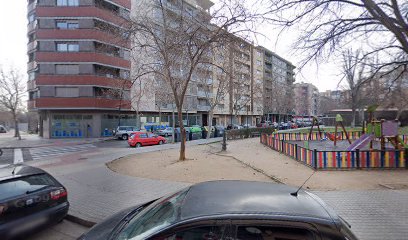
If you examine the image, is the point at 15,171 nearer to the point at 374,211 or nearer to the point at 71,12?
the point at 374,211

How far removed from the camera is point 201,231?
190 centimetres

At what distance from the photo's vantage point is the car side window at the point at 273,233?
1.83 m

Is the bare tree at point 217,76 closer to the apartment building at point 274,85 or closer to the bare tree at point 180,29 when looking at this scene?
the bare tree at point 180,29

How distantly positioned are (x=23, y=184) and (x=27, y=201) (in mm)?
378

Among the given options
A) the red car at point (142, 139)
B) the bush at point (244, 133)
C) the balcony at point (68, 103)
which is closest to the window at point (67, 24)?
the balcony at point (68, 103)

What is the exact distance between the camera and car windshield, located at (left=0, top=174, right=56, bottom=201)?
3.81 m

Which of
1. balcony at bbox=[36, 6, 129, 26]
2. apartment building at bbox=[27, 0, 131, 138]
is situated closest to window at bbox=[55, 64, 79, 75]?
apartment building at bbox=[27, 0, 131, 138]

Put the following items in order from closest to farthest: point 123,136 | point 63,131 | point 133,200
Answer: point 133,200, point 123,136, point 63,131

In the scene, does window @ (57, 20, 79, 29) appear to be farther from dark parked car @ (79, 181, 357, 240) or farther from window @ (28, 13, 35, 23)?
dark parked car @ (79, 181, 357, 240)

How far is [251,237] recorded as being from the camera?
1844 mm

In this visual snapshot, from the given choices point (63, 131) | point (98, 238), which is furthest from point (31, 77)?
point (98, 238)

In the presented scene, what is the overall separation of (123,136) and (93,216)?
2544 centimetres

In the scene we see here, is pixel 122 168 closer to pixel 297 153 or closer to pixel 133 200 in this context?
pixel 133 200

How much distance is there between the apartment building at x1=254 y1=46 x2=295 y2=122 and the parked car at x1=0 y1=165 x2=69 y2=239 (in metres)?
27.2
